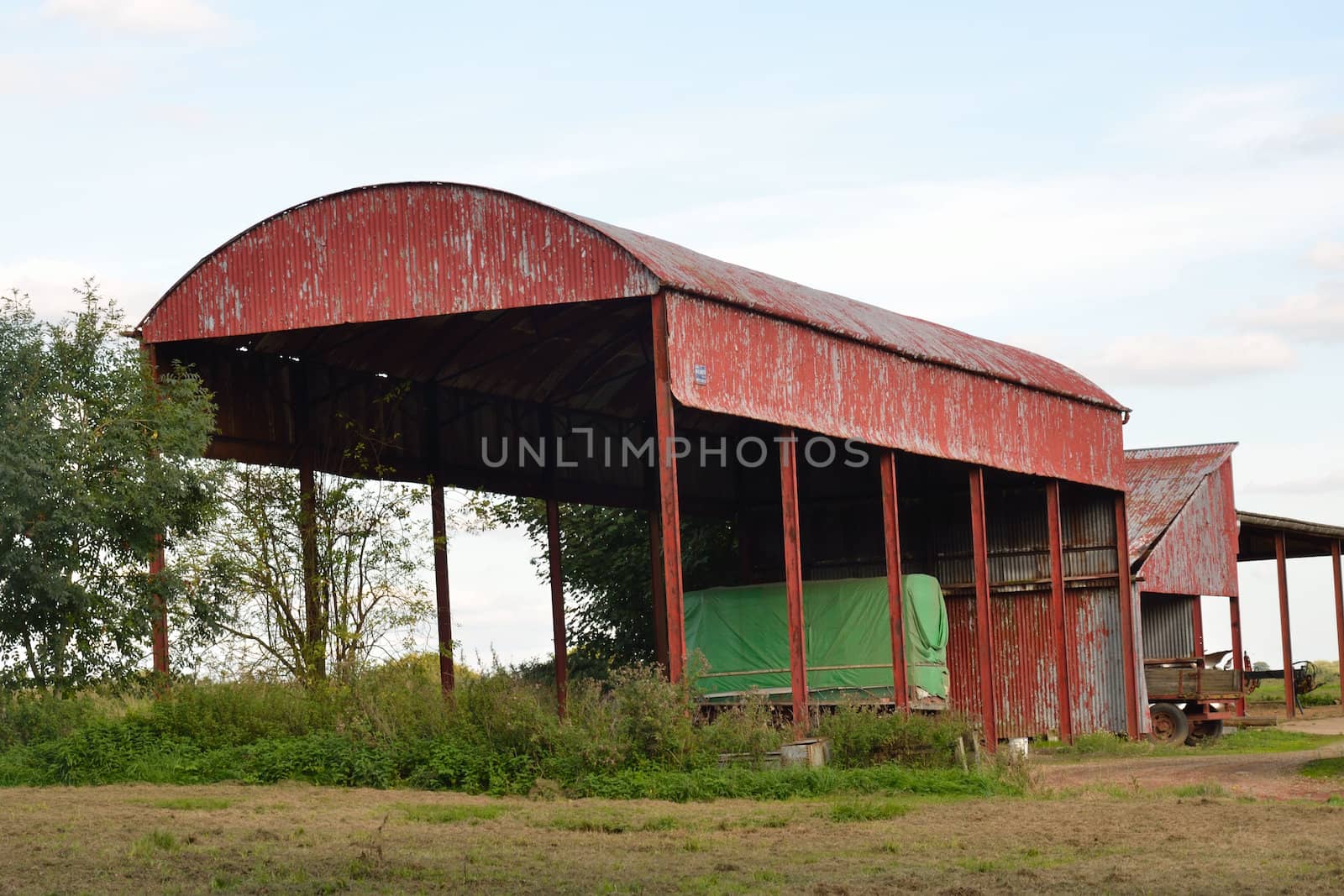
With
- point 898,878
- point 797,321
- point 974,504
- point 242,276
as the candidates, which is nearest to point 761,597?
point 974,504

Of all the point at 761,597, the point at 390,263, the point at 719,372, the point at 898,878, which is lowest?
the point at 898,878

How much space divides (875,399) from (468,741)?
8.88m

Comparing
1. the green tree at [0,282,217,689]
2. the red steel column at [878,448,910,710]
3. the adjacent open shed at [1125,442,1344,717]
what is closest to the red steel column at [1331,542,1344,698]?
the adjacent open shed at [1125,442,1344,717]

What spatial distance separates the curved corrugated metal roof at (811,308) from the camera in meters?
22.0

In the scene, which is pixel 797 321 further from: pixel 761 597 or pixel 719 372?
pixel 761 597

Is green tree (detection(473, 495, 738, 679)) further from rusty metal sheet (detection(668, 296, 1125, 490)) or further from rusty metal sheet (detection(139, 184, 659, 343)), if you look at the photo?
rusty metal sheet (detection(139, 184, 659, 343))

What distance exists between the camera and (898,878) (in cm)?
1269

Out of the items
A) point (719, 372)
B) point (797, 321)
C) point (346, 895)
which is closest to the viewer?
point (346, 895)

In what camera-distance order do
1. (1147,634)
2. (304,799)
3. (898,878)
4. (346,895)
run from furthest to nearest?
(1147,634) < (304,799) < (898,878) < (346,895)

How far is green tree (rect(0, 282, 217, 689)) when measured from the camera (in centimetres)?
2050

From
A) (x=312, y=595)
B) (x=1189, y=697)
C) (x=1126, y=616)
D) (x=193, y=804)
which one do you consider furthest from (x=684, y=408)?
(x=193, y=804)

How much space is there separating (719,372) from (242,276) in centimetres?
674

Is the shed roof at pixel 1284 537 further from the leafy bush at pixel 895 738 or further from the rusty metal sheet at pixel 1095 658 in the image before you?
the leafy bush at pixel 895 738

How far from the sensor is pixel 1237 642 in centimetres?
3662
